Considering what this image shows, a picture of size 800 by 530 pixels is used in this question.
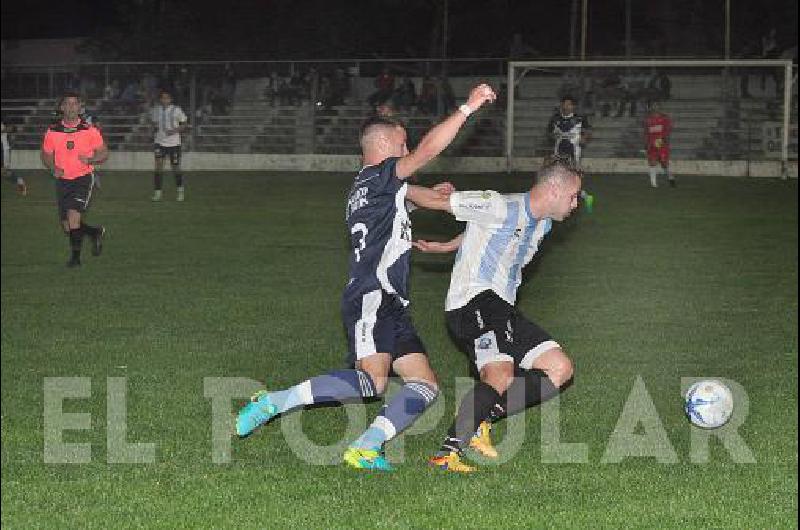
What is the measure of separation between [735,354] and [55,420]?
5.33 metres

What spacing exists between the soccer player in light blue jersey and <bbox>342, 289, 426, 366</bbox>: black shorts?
0.38 m

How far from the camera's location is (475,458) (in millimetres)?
7262

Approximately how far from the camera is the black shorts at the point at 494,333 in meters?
7.08

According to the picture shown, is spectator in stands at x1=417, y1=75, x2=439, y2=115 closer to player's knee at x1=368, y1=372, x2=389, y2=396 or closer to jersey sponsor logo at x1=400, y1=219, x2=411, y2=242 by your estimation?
player's knee at x1=368, y1=372, x2=389, y2=396

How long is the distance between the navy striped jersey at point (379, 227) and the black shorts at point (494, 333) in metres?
0.52

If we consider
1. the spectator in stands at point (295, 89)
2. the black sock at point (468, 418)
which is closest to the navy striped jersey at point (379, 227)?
the black sock at point (468, 418)

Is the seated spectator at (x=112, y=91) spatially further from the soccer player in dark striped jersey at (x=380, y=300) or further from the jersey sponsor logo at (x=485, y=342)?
the jersey sponsor logo at (x=485, y=342)

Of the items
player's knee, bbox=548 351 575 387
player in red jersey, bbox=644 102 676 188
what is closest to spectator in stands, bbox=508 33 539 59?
player in red jersey, bbox=644 102 676 188

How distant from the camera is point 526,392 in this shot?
754cm

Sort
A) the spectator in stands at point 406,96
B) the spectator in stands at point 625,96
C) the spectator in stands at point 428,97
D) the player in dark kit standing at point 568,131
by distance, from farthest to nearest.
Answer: the spectator in stands at point 625,96
the spectator in stands at point 428,97
the spectator in stands at point 406,96
the player in dark kit standing at point 568,131

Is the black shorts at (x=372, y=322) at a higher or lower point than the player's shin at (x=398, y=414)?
higher

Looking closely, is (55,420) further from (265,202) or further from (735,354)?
(265,202)

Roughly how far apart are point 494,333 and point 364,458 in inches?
37.0

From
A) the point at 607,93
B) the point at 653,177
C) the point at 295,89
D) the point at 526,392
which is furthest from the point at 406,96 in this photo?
the point at 526,392
